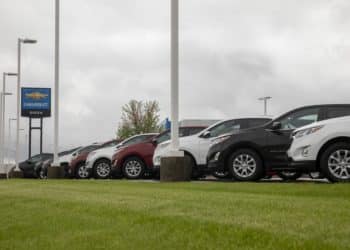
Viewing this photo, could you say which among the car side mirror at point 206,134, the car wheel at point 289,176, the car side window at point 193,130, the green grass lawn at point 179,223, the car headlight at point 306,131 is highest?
the car side window at point 193,130

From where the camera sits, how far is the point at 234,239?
5.68 m

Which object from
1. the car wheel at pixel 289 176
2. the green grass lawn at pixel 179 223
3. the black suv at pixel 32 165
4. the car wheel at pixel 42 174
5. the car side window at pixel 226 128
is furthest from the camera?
the black suv at pixel 32 165

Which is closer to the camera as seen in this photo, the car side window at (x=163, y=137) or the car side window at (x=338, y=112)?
the car side window at (x=338, y=112)

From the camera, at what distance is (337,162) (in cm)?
1229

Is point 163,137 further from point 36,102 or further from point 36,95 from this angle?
point 36,95

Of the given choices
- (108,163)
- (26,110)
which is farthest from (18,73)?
(108,163)

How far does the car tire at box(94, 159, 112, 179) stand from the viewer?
22.3 metres

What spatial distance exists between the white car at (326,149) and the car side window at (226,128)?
4.22 m

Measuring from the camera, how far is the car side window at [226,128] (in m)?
17.3

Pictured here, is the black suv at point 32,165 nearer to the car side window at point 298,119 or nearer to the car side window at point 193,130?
the car side window at point 193,130

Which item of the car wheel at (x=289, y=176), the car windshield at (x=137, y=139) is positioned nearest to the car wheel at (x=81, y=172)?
the car windshield at (x=137, y=139)

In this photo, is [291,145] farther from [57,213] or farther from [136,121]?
[136,121]

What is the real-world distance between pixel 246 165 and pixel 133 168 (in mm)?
6323

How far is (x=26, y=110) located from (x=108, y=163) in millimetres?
30141
